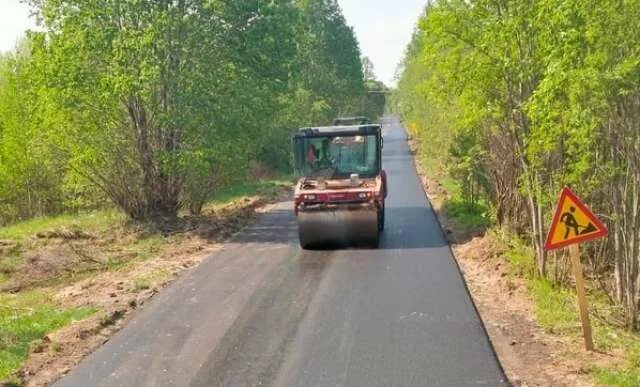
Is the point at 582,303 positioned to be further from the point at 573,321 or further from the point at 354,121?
the point at 354,121

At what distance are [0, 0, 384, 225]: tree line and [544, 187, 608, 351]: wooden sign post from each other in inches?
455

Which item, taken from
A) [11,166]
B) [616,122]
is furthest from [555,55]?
[11,166]

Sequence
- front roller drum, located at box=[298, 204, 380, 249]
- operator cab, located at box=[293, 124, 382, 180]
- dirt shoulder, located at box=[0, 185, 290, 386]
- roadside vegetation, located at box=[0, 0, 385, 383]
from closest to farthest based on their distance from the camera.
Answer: dirt shoulder, located at box=[0, 185, 290, 386] < front roller drum, located at box=[298, 204, 380, 249] < operator cab, located at box=[293, 124, 382, 180] < roadside vegetation, located at box=[0, 0, 385, 383]

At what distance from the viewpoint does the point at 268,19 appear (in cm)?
2038

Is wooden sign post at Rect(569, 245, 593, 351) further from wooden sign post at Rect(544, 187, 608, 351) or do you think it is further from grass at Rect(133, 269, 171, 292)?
grass at Rect(133, 269, 171, 292)

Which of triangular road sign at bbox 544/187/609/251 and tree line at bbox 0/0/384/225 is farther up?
tree line at bbox 0/0/384/225

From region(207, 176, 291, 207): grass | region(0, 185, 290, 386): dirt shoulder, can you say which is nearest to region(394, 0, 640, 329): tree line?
region(0, 185, 290, 386): dirt shoulder

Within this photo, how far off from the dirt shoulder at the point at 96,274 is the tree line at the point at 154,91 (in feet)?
5.63

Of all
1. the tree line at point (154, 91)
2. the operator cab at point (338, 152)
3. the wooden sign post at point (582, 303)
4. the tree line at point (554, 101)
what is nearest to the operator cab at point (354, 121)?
the operator cab at point (338, 152)

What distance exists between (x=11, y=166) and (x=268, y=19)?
16.6m

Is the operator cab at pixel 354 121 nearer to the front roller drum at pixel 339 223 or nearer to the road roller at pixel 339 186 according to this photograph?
the road roller at pixel 339 186

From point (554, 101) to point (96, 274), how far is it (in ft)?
32.2

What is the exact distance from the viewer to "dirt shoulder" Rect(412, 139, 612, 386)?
8148mm

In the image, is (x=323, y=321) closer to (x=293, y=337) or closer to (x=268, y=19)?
(x=293, y=337)
